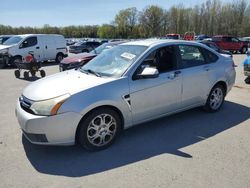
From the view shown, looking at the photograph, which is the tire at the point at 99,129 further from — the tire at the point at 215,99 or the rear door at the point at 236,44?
the rear door at the point at 236,44

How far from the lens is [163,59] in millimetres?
4703

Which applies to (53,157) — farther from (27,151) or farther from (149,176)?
(149,176)

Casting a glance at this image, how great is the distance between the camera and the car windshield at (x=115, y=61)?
167 inches

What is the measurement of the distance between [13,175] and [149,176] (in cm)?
177

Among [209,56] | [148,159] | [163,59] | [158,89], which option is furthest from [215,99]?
[148,159]

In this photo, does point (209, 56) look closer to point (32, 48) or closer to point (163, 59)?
point (163, 59)

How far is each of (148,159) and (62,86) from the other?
170 cm

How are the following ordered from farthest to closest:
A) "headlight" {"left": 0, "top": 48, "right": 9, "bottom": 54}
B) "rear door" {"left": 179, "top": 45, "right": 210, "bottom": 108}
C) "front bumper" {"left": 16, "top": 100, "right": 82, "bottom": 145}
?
"headlight" {"left": 0, "top": 48, "right": 9, "bottom": 54} < "rear door" {"left": 179, "top": 45, "right": 210, "bottom": 108} < "front bumper" {"left": 16, "top": 100, "right": 82, "bottom": 145}

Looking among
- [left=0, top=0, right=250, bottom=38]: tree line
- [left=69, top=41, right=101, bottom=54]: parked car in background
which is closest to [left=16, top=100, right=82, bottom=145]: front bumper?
[left=69, top=41, right=101, bottom=54]: parked car in background

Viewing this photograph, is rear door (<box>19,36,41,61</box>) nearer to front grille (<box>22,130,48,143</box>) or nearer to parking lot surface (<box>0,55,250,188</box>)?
parking lot surface (<box>0,55,250,188</box>)

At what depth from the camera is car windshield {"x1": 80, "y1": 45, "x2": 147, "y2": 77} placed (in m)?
4.25

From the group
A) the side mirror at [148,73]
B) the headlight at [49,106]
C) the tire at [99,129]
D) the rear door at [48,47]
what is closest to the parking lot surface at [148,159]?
the tire at [99,129]

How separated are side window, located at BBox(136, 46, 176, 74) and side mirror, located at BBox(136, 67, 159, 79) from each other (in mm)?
338

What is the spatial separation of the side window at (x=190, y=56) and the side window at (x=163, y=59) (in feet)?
0.70
